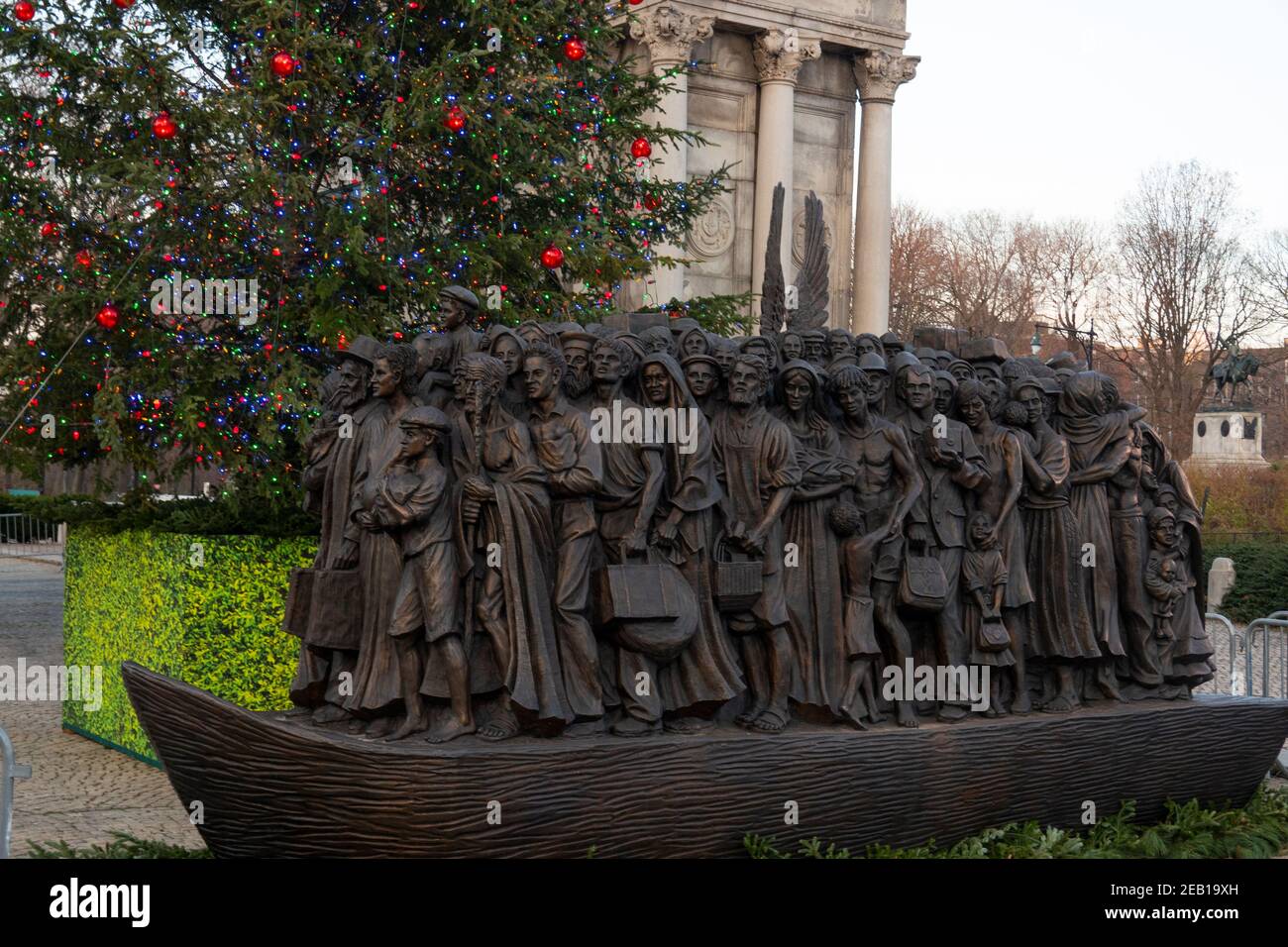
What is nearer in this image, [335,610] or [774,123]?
[335,610]

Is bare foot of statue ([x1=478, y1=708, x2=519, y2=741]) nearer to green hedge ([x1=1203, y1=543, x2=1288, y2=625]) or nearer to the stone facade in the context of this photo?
green hedge ([x1=1203, y1=543, x2=1288, y2=625])

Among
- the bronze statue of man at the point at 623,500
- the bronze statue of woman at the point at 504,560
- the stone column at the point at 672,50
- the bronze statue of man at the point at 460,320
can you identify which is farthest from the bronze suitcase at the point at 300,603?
the stone column at the point at 672,50

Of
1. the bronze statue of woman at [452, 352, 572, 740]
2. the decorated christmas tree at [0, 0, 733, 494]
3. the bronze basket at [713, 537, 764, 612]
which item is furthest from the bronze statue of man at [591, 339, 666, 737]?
the decorated christmas tree at [0, 0, 733, 494]

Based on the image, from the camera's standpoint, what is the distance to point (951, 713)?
29.8 ft

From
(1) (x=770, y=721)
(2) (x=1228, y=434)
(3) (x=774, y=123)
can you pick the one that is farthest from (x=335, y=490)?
(2) (x=1228, y=434)

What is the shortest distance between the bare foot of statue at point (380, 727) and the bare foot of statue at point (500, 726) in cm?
47

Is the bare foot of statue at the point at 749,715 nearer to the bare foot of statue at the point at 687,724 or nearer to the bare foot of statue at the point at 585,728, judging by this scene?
the bare foot of statue at the point at 687,724

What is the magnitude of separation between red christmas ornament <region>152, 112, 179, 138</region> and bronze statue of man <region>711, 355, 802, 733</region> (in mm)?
5334

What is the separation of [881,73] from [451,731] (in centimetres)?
2641

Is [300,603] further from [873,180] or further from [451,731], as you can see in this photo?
[873,180]

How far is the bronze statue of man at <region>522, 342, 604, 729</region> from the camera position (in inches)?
311

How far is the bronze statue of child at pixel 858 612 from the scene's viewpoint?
28.5ft
